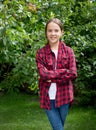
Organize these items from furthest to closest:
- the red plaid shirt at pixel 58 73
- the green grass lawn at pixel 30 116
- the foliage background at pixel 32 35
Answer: the green grass lawn at pixel 30 116 → the foliage background at pixel 32 35 → the red plaid shirt at pixel 58 73

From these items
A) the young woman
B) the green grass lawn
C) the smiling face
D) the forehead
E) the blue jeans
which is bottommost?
the green grass lawn

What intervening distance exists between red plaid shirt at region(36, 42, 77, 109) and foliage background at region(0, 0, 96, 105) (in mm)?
342

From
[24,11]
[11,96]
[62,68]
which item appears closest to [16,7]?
[24,11]

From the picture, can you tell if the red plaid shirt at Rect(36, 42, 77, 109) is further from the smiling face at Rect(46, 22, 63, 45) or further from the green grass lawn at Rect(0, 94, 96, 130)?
the green grass lawn at Rect(0, 94, 96, 130)

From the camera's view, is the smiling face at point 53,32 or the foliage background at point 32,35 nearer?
the smiling face at point 53,32

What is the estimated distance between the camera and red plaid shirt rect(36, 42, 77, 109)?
3.59m

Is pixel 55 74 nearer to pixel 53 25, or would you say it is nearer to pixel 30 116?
pixel 53 25

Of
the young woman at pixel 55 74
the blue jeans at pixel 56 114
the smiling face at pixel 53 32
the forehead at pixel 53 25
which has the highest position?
the forehead at pixel 53 25

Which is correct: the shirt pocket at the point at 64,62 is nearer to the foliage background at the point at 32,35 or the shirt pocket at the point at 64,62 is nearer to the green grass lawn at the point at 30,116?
the foliage background at the point at 32,35

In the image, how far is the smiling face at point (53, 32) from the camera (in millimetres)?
3639

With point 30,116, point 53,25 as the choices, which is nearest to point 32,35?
point 53,25

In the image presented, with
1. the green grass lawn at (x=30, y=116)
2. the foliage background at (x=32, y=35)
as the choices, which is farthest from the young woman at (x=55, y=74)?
the green grass lawn at (x=30, y=116)

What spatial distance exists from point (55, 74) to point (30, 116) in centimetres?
382

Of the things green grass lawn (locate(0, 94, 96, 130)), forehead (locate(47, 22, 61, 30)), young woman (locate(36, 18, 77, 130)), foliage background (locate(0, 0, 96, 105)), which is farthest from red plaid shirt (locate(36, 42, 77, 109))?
green grass lawn (locate(0, 94, 96, 130))
